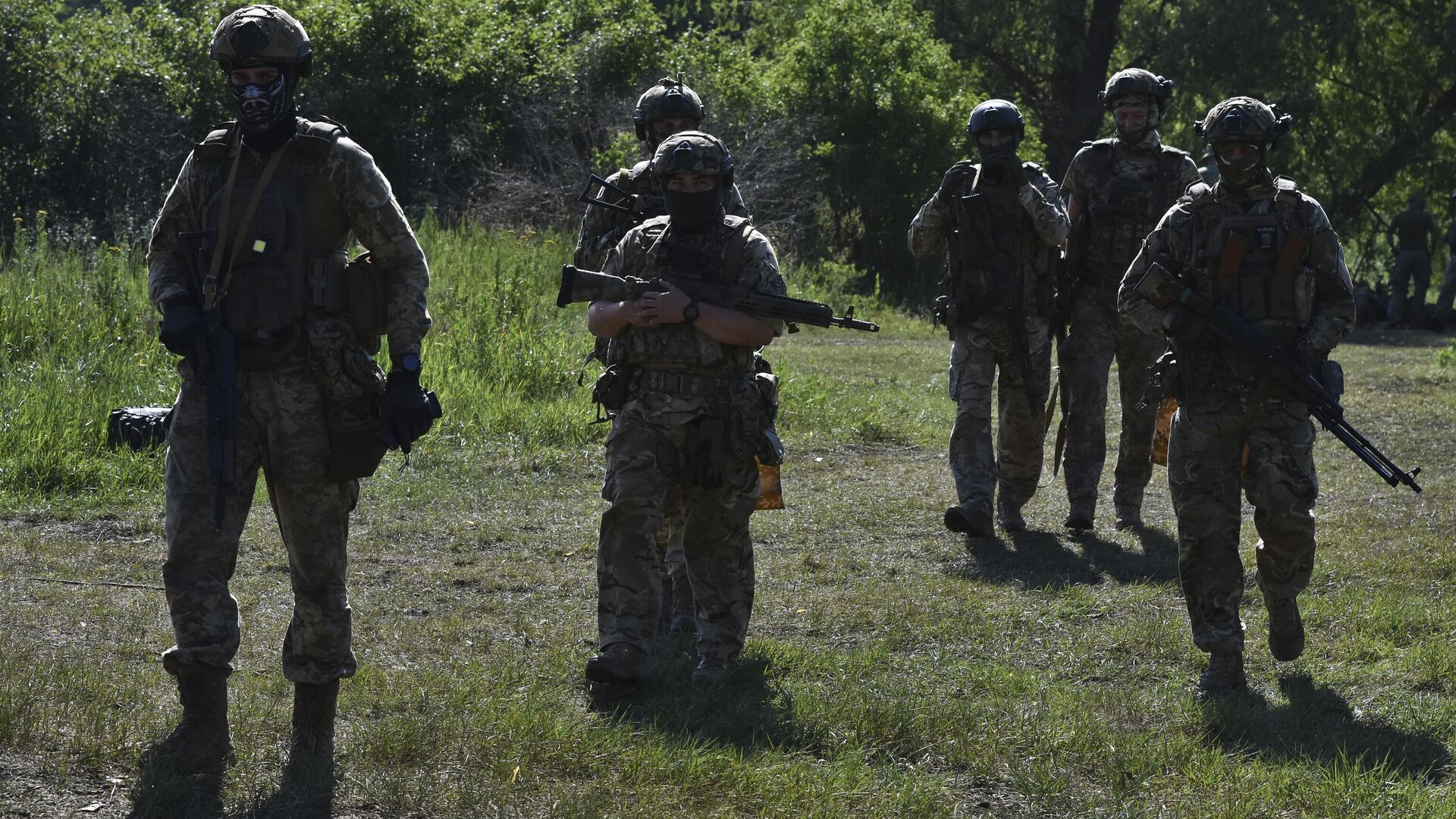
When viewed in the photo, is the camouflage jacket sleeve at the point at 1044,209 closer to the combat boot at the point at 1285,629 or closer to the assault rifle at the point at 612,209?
the assault rifle at the point at 612,209

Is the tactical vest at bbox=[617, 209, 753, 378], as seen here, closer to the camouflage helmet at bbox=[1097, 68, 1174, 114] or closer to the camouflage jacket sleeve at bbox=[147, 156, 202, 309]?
the camouflage jacket sleeve at bbox=[147, 156, 202, 309]

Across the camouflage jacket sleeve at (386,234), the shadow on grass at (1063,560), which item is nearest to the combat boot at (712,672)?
the camouflage jacket sleeve at (386,234)

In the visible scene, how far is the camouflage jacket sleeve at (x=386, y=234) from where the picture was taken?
464 centimetres

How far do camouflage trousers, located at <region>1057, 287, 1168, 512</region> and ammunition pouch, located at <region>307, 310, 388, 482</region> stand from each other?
5.04 metres

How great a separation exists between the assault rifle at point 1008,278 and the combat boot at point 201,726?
490 centimetres

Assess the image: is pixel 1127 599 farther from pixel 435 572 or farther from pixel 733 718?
pixel 435 572

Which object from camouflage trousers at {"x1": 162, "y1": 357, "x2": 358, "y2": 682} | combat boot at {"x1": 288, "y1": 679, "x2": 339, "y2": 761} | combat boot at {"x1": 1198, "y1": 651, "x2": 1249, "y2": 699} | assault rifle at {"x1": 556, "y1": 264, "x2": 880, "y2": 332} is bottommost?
combat boot at {"x1": 288, "y1": 679, "x2": 339, "y2": 761}

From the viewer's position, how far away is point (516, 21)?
24.3 metres

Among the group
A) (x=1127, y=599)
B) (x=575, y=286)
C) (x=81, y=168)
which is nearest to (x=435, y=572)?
(x=575, y=286)

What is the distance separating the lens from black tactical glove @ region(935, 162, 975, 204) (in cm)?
833

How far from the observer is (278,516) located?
4.62 metres

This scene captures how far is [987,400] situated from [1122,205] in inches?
48.3

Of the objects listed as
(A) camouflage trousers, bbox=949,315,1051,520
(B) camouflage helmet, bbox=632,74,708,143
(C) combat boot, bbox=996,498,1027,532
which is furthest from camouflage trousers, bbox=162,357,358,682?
(C) combat boot, bbox=996,498,1027,532

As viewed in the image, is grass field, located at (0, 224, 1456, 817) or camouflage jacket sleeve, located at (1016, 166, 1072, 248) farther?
camouflage jacket sleeve, located at (1016, 166, 1072, 248)
